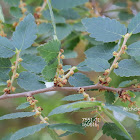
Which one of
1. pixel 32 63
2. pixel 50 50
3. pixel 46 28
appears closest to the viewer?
pixel 50 50

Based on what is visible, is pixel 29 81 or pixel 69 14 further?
pixel 69 14

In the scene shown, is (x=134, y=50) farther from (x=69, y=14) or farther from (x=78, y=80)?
(x=69, y=14)

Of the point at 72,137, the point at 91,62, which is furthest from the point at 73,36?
the point at 72,137

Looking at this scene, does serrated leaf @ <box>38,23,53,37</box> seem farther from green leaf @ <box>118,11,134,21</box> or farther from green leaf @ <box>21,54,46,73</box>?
green leaf @ <box>118,11,134,21</box>

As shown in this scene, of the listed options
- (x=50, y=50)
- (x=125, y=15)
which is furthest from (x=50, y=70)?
(x=125, y=15)

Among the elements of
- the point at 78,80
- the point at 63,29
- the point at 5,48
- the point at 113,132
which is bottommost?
the point at 113,132

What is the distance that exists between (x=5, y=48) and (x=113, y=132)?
27 centimetres

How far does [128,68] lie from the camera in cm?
53

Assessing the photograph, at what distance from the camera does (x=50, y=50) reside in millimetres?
476

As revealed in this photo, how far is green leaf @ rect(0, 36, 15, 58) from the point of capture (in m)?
0.55

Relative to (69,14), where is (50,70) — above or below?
below

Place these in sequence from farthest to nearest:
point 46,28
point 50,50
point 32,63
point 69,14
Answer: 1. point 69,14
2. point 46,28
3. point 32,63
4. point 50,50

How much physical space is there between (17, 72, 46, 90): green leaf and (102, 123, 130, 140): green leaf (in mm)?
154

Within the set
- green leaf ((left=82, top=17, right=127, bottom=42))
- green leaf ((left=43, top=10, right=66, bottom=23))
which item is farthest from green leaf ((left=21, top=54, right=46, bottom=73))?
green leaf ((left=43, top=10, right=66, bottom=23))
